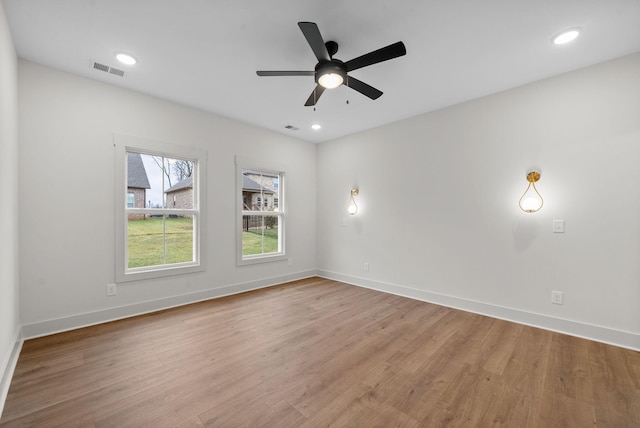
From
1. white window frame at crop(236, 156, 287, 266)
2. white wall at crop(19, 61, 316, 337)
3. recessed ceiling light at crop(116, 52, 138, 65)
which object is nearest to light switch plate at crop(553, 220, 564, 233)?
white window frame at crop(236, 156, 287, 266)

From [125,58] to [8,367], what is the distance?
2.77 metres

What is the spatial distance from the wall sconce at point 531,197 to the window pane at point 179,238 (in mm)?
4219

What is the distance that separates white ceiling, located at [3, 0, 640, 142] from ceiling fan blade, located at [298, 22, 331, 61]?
0.27 metres

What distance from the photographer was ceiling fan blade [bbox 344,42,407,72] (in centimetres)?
191

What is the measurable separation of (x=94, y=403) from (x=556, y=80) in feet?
16.2

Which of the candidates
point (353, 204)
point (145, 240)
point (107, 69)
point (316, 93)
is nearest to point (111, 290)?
point (145, 240)

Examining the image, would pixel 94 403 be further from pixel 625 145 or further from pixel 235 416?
pixel 625 145

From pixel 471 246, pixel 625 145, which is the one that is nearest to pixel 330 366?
pixel 471 246

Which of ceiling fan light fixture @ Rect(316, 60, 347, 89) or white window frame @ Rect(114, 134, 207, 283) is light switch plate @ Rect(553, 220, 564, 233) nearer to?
ceiling fan light fixture @ Rect(316, 60, 347, 89)

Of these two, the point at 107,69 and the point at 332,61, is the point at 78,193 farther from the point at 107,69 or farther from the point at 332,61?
the point at 332,61

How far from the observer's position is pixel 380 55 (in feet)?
6.69

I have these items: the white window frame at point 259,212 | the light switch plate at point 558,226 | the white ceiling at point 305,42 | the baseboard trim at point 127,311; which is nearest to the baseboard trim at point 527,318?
the light switch plate at point 558,226

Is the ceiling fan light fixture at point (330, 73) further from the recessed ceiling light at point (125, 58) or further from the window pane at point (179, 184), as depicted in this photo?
the window pane at point (179, 184)

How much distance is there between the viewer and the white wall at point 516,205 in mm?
2574
